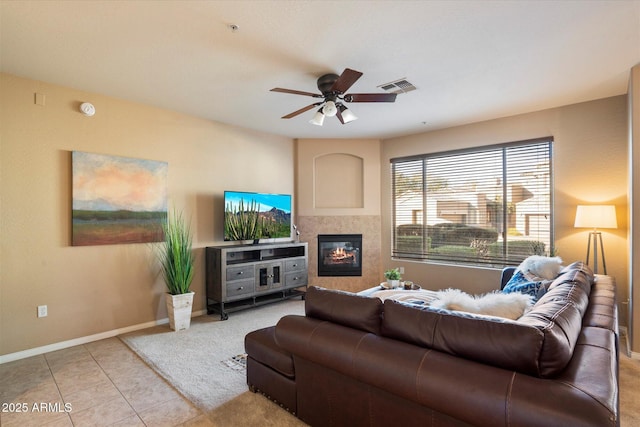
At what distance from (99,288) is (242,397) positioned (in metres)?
2.35

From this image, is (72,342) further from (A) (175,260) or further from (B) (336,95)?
(B) (336,95)

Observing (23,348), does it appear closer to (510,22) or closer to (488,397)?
(488,397)

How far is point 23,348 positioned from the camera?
3.17 metres

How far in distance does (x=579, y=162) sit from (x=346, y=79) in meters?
3.30

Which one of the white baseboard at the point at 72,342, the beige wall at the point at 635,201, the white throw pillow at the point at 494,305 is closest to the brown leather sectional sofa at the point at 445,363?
the white throw pillow at the point at 494,305

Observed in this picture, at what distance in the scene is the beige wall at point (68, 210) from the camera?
123 inches

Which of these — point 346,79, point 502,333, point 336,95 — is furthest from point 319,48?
point 502,333

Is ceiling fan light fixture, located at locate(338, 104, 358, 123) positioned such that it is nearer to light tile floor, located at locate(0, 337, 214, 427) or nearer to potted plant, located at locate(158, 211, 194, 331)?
potted plant, located at locate(158, 211, 194, 331)

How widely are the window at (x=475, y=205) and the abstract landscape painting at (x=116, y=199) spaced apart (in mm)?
3760

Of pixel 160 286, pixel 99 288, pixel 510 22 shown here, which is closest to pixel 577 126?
pixel 510 22

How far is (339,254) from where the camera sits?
5.77 meters

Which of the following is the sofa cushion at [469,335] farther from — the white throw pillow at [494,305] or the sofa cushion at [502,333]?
the white throw pillow at [494,305]

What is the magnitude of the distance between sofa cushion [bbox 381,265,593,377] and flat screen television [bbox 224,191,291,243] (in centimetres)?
333

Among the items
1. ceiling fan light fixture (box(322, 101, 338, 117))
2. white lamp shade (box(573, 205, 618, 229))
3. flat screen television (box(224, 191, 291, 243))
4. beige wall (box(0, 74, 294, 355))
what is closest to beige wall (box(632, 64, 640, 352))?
white lamp shade (box(573, 205, 618, 229))
